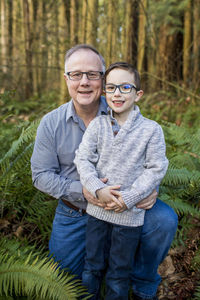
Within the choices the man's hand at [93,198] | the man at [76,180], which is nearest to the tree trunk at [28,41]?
the man at [76,180]

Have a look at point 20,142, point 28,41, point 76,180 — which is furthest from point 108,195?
point 28,41

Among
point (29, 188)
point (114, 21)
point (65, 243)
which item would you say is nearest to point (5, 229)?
point (29, 188)

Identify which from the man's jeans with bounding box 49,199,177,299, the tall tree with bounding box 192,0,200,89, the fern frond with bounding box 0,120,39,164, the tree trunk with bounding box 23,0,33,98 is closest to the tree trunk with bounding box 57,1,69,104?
the tree trunk with bounding box 23,0,33,98

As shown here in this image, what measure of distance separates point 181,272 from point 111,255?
1.07m

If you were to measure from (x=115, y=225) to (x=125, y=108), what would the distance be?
32.5 inches

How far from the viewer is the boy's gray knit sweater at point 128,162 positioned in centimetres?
185

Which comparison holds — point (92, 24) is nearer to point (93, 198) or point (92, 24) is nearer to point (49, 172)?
point (49, 172)

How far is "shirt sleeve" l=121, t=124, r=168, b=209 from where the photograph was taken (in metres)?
1.81

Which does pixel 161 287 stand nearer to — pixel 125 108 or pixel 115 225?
pixel 115 225

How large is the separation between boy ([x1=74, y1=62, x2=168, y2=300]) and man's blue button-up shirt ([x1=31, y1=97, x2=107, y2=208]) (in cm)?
33

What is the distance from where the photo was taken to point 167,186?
3.16m

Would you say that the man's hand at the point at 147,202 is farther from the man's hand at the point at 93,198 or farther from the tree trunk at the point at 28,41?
the tree trunk at the point at 28,41

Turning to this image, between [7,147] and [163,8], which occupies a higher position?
[163,8]

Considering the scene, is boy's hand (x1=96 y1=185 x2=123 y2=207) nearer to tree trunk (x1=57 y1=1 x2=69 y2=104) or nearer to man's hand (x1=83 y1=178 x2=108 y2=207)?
man's hand (x1=83 y1=178 x2=108 y2=207)
